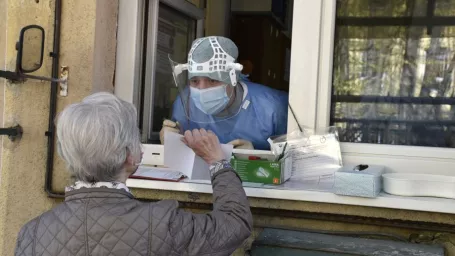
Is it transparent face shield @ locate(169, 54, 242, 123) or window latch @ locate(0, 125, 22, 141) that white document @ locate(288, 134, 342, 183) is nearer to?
transparent face shield @ locate(169, 54, 242, 123)

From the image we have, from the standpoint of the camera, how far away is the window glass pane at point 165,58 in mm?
3002

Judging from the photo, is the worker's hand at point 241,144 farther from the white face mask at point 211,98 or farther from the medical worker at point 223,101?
the white face mask at point 211,98

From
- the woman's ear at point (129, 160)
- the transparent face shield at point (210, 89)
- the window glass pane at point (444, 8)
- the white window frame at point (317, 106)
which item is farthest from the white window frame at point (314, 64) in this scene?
the window glass pane at point (444, 8)

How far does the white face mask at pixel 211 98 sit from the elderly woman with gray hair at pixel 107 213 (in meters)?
0.94

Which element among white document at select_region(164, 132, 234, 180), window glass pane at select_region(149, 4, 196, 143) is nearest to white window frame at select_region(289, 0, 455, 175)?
white document at select_region(164, 132, 234, 180)

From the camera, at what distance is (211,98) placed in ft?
8.47

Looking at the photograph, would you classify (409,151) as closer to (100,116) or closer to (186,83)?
(186,83)

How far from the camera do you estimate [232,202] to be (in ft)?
5.67

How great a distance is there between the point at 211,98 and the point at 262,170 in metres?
0.49

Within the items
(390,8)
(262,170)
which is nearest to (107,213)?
(262,170)

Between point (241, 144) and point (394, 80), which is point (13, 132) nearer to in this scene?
point (241, 144)

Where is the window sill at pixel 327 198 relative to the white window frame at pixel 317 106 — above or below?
below

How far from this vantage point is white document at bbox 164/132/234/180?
208 cm

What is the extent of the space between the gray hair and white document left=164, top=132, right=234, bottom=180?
459mm
